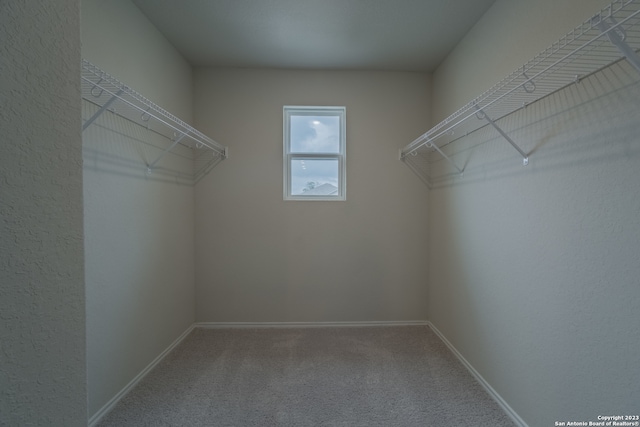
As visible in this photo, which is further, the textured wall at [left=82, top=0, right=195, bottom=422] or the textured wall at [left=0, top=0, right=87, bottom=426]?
the textured wall at [left=82, top=0, right=195, bottom=422]

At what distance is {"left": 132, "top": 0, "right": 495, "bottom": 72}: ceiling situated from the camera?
1.72 meters

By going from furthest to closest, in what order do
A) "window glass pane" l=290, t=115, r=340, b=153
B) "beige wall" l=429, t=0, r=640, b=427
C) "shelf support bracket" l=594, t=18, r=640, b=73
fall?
"window glass pane" l=290, t=115, r=340, b=153 < "beige wall" l=429, t=0, r=640, b=427 < "shelf support bracket" l=594, t=18, r=640, b=73

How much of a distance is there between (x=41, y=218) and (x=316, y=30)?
2034 mm

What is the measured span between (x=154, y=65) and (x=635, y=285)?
114 inches

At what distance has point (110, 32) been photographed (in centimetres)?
152

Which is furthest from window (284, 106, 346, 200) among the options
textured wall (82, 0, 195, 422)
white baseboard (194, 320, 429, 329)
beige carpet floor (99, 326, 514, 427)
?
beige carpet floor (99, 326, 514, 427)

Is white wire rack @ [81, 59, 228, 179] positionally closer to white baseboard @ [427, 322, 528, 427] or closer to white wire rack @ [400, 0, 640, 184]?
white wire rack @ [400, 0, 640, 184]

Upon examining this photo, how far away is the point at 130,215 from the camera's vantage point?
1694 mm

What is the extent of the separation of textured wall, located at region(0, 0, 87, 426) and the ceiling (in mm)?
1510

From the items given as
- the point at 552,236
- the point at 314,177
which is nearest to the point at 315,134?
the point at 314,177

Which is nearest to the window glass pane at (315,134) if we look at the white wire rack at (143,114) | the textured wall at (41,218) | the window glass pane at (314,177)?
the window glass pane at (314,177)

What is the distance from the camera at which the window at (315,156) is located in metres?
2.60

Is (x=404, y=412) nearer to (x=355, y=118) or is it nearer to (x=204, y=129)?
(x=355, y=118)

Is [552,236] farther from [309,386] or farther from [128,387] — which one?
[128,387]
